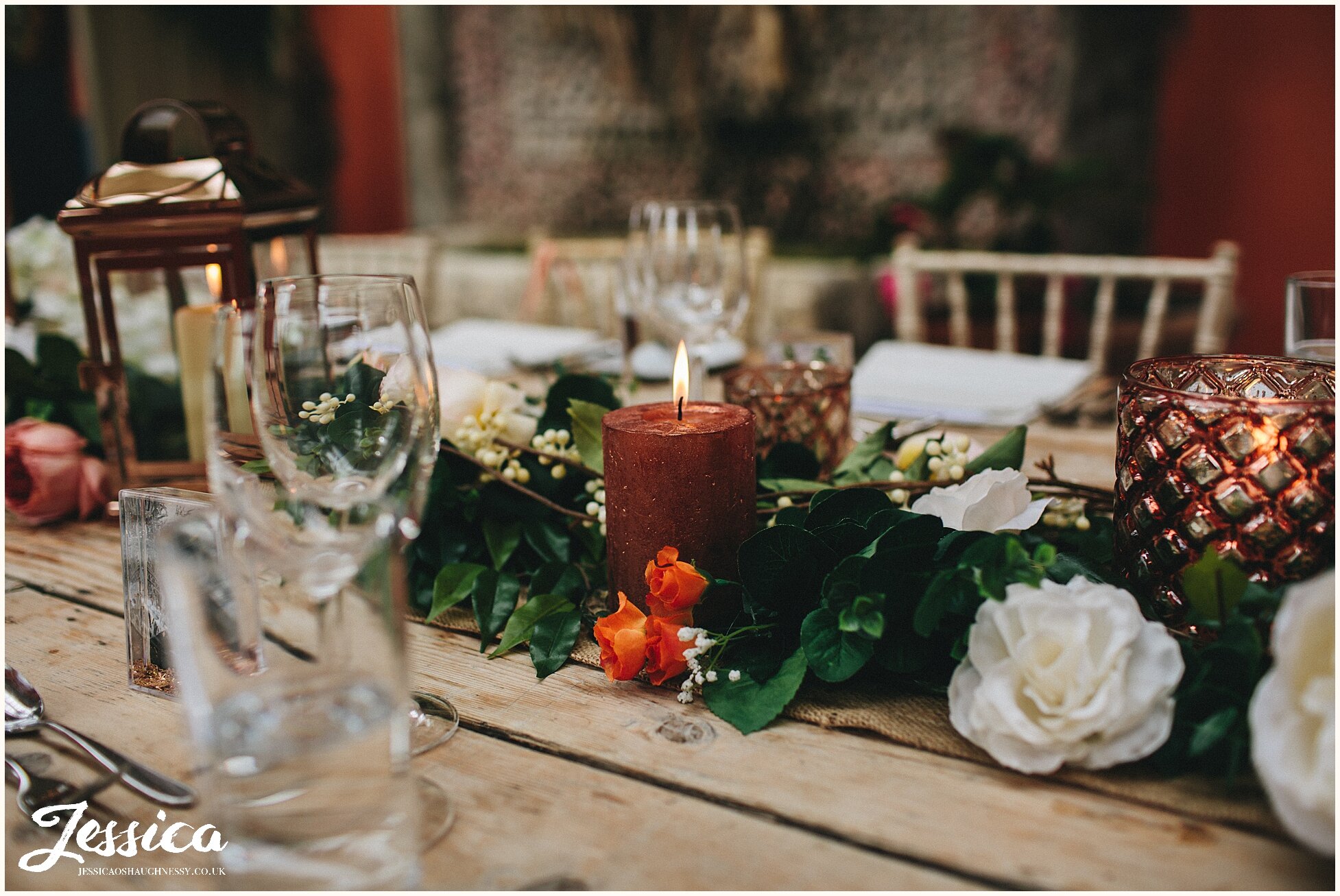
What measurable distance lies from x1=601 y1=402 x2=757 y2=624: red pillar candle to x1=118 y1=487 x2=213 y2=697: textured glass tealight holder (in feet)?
0.84

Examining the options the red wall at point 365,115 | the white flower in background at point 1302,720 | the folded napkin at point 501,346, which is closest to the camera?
the white flower in background at point 1302,720

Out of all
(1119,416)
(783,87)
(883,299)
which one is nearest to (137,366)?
(1119,416)

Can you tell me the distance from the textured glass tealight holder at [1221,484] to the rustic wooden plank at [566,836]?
9.8 inches

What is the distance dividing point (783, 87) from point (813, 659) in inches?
147

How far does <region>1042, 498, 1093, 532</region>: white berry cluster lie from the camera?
2.27 ft

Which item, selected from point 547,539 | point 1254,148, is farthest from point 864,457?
point 1254,148

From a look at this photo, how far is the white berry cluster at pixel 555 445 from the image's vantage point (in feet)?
2.51

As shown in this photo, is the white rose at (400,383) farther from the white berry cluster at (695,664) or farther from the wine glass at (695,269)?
the wine glass at (695,269)

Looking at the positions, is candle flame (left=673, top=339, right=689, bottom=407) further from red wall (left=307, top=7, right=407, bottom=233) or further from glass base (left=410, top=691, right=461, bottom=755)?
red wall (left=307, top=7, right=407, bottom=233)

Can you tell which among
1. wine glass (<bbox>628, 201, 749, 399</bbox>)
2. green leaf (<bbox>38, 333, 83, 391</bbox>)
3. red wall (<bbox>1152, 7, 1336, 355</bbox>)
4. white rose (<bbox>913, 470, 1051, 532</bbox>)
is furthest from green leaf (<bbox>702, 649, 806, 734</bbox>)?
red wall (<bbox>1152, 7, 1336, 355</bbox>)

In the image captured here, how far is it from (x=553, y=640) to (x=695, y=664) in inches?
4.2

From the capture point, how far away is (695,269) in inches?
41.6

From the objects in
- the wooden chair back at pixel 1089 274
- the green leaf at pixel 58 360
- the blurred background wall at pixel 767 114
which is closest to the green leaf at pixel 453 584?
the green leaf at pixel 58 360

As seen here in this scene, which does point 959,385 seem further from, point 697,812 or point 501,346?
point 697,812
